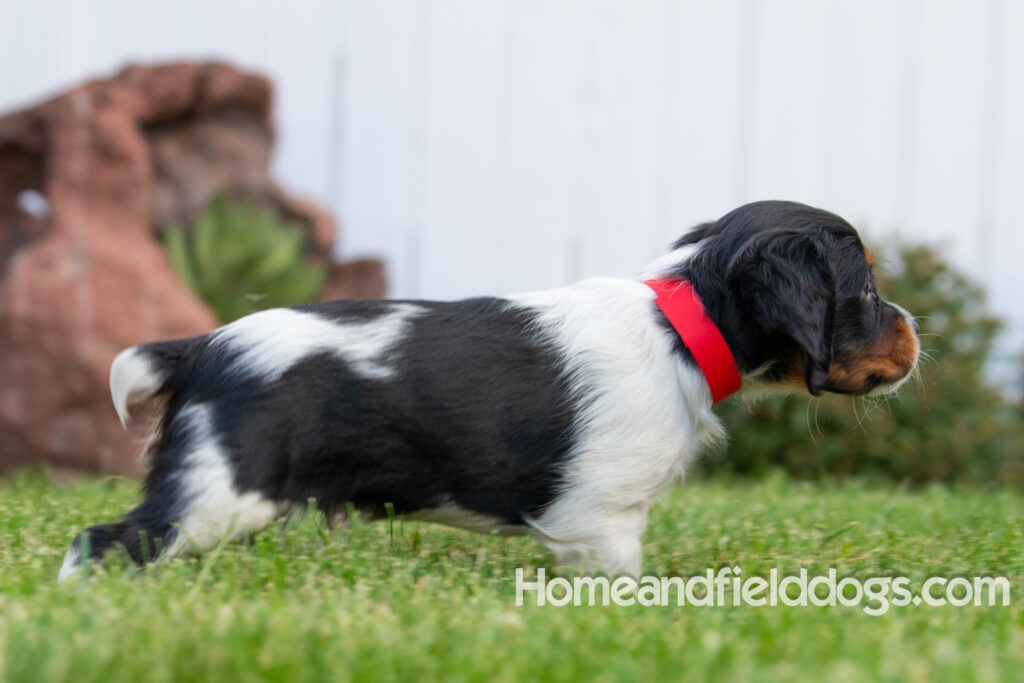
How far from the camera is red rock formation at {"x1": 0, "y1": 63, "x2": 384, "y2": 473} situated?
788cm

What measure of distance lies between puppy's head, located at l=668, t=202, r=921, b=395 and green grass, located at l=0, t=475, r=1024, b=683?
60 centimetres

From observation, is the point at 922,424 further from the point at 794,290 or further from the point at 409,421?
the point at 409,421

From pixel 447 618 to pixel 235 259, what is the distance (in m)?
7.15

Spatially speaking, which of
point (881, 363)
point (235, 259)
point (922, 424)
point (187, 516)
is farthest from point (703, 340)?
point (235, 259)

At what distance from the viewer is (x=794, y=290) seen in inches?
119

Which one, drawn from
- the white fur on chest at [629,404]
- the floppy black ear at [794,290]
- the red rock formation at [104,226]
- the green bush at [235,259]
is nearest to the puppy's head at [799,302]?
the floppy black ear at [794,290]

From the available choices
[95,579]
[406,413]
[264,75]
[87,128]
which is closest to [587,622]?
[406,413]

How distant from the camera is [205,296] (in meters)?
9.05

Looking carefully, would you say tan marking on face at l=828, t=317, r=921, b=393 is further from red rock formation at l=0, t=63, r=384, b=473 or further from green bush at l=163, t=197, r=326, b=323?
green bush at l=163, t=197, r=326, b=323

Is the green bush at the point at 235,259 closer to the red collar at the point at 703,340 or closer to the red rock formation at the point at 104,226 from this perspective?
the red rock formation at the point at 104,226

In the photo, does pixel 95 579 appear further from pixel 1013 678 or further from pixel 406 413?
pixel 1013 678

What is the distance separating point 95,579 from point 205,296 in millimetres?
6722

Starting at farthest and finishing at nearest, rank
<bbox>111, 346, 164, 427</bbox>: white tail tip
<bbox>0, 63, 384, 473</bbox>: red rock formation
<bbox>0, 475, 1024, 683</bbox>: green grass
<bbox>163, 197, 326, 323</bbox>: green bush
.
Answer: <bbox>163, 197, 326, 323</bbox>: green bush → <bbox>0, 63, 384, 473</bbox>: red rock formation → <bbox>111, 346, 164, 427</bbox>: white tail tip → <bbox>0, 475, 1024, 683</bbox>: green grass

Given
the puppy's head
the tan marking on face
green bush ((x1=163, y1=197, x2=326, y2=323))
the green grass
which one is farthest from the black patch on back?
green bush ((x1=163, y1=197, x2=326, y2=323))
